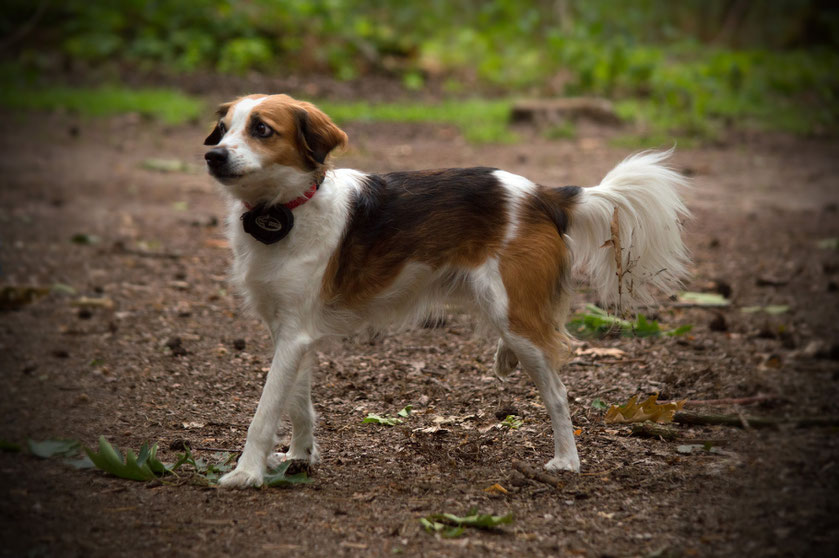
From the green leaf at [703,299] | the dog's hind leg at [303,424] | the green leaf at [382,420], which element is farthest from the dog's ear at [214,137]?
the green leaf at [703,299]

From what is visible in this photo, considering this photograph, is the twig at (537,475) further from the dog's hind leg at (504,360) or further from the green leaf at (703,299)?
the green leaf at (703,299)

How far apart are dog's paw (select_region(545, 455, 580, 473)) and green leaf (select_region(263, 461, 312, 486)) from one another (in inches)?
41.5

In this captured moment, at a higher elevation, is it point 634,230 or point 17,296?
point 634,230

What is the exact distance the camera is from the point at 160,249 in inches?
322

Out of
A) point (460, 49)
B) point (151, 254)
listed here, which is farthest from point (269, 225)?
point (460, 49)

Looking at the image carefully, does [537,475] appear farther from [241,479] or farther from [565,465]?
[241,479]

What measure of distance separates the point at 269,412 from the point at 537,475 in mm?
1173

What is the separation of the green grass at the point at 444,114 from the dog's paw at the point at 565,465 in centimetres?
943

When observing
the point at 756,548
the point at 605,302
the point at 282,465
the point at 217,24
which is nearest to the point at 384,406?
the point at 282,465

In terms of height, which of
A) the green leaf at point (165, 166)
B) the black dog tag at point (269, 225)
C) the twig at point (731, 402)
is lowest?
the green leaf at point (165, 166)

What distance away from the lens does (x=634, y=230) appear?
166 inches

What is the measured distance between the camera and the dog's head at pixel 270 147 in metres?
3.75

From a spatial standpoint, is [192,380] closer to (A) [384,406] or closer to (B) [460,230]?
(A) [384,406]

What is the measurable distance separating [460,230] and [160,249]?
4802mm
